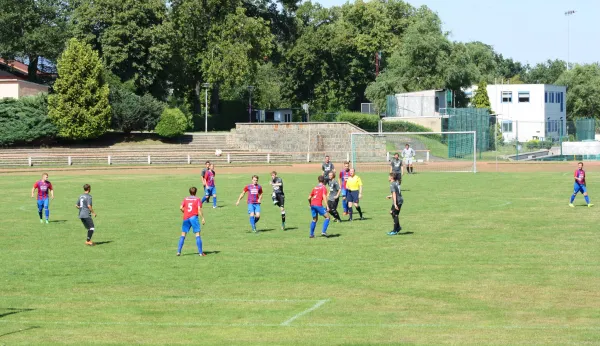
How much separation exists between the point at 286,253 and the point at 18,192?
2690 centimetres

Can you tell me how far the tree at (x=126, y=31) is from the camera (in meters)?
81.8

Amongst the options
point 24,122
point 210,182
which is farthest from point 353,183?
point 24,122

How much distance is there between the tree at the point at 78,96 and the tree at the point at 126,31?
7.79 m

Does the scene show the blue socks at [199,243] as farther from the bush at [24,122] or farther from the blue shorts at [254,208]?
the bush at [24,122]

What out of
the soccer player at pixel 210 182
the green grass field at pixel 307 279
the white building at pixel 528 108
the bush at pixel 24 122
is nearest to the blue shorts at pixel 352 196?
the green grass field at pixel 307 279

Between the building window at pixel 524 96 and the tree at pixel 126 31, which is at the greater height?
the tree at pixel 126 31

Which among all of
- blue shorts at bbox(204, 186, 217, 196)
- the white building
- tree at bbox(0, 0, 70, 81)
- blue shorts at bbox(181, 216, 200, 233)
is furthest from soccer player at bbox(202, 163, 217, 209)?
the white building

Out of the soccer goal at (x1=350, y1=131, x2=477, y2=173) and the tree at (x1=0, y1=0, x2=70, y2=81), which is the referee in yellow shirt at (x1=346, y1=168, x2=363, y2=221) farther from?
the tree at (x1=0, y1=0, x2=70, y2=81)

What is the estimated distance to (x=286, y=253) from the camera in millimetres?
23125

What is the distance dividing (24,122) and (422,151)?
1335 inches

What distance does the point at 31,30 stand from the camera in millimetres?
95875

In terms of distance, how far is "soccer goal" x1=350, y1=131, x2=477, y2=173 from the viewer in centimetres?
6475

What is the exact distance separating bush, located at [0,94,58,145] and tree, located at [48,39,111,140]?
0.92 metres

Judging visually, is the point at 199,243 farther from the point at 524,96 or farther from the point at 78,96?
the point at 524,96
